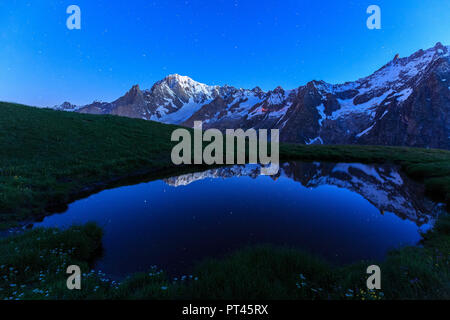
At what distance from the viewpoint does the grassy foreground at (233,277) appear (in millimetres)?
4824

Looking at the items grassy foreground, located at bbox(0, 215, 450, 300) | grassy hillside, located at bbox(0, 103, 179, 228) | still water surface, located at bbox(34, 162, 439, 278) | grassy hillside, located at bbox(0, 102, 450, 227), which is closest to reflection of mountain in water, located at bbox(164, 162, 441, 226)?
still water surface, located at bbox(34, 162, 439, 278)

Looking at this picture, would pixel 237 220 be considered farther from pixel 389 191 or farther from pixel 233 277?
pixel 389 191

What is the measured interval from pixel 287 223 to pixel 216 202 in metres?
5.21

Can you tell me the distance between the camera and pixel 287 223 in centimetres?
1084

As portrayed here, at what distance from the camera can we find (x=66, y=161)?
19.8 meters

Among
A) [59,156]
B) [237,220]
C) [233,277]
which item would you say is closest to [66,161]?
[59,156]

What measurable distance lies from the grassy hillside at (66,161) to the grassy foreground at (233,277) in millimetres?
5633

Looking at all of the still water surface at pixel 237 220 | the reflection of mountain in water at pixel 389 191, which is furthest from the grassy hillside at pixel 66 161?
the still water surface at pixel 237 220

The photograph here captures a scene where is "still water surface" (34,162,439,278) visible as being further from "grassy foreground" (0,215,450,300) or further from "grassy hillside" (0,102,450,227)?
"grassy hillside" (0,102,450,227)

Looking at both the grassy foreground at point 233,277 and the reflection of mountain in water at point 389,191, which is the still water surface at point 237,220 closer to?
the reflection of mountain in water at point 389,191

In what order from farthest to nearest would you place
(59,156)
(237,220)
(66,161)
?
(59,156) → (66,161) → (237,220)

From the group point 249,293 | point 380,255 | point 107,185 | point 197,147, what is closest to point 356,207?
point 380,255

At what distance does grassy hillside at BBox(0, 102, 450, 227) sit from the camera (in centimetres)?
1309

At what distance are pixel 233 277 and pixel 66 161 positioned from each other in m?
22.0
